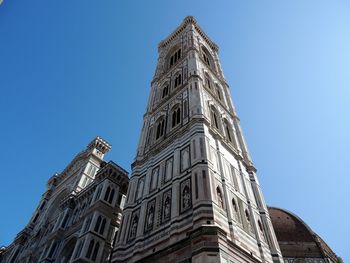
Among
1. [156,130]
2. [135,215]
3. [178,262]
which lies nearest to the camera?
[178,262]

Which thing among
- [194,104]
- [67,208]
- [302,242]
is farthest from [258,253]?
[302,242]

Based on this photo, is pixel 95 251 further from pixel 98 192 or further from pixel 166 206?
pixel 166 206

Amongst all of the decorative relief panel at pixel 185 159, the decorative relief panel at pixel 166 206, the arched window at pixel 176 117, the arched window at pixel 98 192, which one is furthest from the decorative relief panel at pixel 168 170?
the arched window at pixel 98 192

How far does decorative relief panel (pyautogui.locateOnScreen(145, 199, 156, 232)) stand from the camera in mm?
14056

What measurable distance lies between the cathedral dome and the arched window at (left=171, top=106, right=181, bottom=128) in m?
18.9

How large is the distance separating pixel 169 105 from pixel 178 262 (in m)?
13.6

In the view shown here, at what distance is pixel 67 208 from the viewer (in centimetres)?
2500

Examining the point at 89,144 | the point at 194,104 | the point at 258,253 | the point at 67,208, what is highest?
the point at 89,144

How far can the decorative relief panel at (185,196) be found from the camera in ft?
42.9

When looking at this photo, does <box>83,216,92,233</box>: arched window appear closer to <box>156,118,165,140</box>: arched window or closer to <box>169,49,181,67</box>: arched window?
<box>156,118,165,140</box>: arched window

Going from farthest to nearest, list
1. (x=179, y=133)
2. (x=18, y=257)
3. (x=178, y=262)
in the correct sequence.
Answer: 1. (x=18, y=257)
2. (x=179, y=133)
3. (x=178, y=262)

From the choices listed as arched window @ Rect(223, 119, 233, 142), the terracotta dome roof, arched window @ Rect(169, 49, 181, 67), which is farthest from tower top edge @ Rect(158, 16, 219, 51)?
the terracotta dome roof

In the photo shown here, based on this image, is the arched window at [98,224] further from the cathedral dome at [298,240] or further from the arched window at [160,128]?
the cathedral dome at [298,240]

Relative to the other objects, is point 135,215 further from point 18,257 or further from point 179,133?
point 18,257
